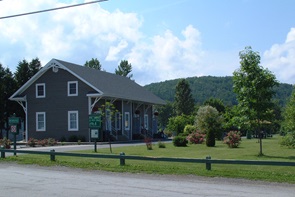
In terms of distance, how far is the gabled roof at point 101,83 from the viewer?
38.1 m

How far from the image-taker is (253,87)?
2264cm

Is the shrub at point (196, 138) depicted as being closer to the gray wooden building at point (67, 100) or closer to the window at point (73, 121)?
the gray wooden building at point (67, 100)

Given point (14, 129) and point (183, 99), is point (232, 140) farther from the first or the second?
point (183, 99)

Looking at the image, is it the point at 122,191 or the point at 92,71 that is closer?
the point at 122,191

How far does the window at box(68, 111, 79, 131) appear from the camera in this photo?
126ft

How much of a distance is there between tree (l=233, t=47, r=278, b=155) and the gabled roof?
16381 mm

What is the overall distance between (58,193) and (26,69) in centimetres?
4805

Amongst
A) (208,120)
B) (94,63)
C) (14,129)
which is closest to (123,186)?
(14,129)

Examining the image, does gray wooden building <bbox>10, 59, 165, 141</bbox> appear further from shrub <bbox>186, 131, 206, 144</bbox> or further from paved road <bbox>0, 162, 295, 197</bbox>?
paved road <bbox>0, 162, 295, 197</bbox>

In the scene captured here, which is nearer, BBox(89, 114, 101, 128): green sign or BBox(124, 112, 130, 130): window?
BBox(89, 114, 101, 128): green sign

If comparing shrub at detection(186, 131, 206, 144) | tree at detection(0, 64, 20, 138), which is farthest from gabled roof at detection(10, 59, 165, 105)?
tree at detection(0, 64, 20, 138)

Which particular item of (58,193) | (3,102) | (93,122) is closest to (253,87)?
(93,122)

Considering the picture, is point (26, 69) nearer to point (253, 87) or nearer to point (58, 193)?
point (253, 87)

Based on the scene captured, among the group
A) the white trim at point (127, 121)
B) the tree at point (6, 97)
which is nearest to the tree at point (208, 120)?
the white trim at point (127, 121)
